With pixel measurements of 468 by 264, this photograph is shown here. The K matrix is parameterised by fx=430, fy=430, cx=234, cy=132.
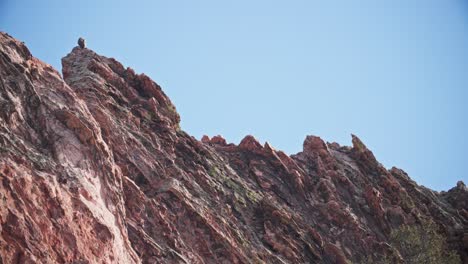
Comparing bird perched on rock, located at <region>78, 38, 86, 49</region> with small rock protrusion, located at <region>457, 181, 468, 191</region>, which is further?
small rock protrusion, located at <region>457, 181, 468, 191</region>

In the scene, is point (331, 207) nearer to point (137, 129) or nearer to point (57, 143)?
point (137, 129)

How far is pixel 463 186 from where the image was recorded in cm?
8712

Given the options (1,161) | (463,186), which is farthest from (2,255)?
(463,186)

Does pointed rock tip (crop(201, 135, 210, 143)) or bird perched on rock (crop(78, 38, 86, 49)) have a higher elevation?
bird perched on rock (crop(78, 38, 86, 49))

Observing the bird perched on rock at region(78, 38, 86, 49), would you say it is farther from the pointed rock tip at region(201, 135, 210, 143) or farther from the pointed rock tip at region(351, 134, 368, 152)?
the pointed rock tip at region(351, 134, 368, 152)

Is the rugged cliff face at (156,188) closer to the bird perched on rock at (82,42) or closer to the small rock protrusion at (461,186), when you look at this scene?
the small rock protrusion at (461,186)

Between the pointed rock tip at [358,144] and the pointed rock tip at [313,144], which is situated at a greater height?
the pointed rock tip at [358,144]

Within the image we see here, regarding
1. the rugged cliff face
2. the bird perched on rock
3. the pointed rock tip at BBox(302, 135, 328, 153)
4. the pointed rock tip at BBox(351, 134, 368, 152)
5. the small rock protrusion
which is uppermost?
the bird perched on rock

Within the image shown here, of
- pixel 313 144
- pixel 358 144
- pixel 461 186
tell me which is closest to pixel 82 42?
pixel 313 144

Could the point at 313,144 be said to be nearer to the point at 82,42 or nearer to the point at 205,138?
the point at 205,138

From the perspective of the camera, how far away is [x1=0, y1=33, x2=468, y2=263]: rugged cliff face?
2975cm

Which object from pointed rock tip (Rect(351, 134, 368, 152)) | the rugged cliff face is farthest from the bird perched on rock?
pointed rock tip (Rect(351, 134, 368, 152))

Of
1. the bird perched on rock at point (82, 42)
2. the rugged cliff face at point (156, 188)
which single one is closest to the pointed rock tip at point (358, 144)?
the rugged cliff face at point (156, 188)

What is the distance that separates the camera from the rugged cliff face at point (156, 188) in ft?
97.6
